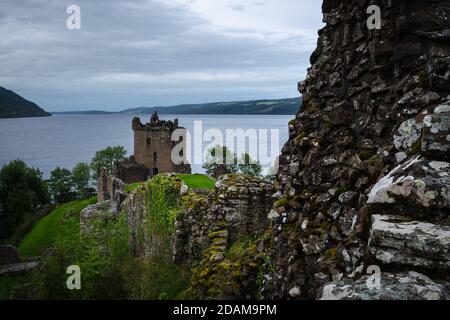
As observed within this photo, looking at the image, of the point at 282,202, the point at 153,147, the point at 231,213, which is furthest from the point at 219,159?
the point at 282,202

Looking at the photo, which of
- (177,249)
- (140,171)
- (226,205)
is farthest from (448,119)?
(140,171)

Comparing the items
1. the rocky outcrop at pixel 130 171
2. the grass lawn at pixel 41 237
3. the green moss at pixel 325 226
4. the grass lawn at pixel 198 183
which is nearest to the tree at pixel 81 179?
the rocky outcrop at pixel 130 171

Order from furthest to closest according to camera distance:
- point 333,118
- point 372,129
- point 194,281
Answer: point 194,281
point 333,118
point 372,129

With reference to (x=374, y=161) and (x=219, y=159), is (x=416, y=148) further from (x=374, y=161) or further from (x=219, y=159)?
(x=219, y=159)

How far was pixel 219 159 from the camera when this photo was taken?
91.9 m

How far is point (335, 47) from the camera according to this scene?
→ 24.9ft

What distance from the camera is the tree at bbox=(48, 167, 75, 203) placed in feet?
327

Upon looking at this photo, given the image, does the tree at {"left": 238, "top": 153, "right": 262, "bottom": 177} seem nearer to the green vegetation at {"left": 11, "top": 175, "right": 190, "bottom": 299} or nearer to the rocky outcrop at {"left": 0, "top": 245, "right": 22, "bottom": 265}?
the rocky outcrop at {"left": 0, "top": 245, "right": 22, "bottom": 265}

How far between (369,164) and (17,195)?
7765 cm

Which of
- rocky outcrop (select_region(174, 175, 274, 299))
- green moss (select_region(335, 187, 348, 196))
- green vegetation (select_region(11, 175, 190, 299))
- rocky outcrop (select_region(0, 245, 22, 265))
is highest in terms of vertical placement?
green moss (select_region(335, 187, 348, 196))

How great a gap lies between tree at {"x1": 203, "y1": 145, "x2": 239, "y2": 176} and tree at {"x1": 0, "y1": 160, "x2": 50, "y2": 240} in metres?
31.7

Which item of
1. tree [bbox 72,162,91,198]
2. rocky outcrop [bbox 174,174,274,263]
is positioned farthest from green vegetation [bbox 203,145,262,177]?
rocky outcrop [bbox 174,174,274,263]
